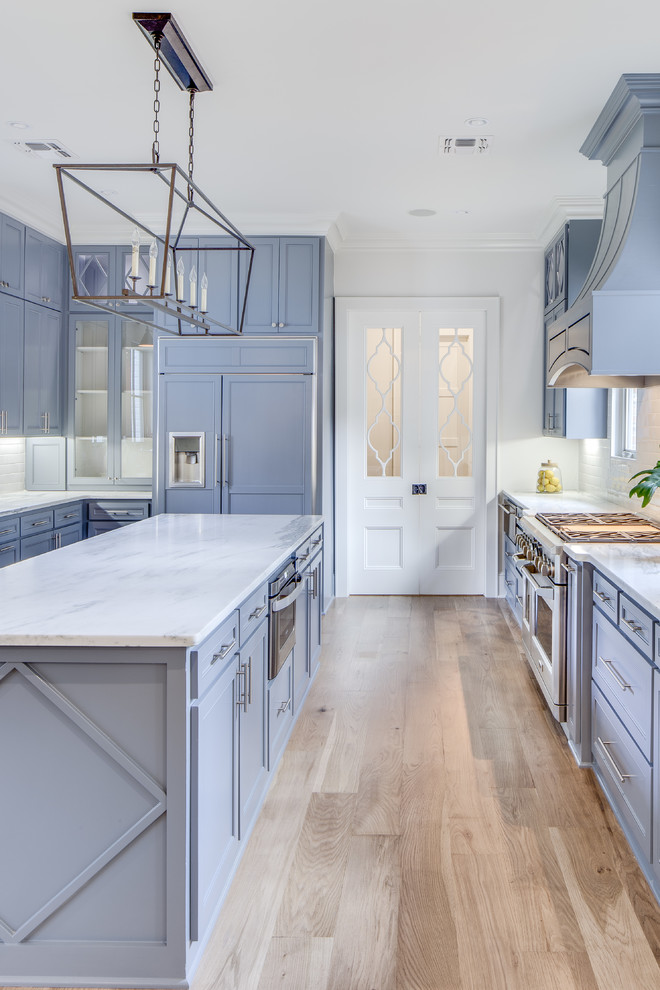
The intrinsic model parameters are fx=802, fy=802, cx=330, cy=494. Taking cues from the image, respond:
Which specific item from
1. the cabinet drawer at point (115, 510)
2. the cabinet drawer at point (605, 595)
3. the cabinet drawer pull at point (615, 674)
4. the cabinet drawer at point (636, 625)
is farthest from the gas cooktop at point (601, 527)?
the cabinet drawer at point (115, 510)

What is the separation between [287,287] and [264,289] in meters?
0.16

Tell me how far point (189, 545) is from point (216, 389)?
8.18ft

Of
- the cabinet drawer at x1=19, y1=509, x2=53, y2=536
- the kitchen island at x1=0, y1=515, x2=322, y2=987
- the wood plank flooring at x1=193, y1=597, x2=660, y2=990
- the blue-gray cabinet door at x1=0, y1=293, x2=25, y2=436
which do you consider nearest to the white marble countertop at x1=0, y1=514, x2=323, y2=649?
the kitchen island at x1=0, y1=515, x2=322, y2=987

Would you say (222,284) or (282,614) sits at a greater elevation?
(222,284)

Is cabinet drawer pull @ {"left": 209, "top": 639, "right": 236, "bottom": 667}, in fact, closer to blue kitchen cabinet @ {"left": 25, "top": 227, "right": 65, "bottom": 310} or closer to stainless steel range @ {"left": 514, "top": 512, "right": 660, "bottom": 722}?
stainless steel range @ {"left": 514, "top": 512, "right": 660, "bottom": 722}

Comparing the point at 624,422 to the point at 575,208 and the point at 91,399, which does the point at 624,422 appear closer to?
the point at 575,208

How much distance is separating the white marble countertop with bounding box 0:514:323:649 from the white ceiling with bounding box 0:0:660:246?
1964mm

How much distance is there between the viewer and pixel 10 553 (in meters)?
4.86

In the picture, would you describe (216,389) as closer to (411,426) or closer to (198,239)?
(198,239)

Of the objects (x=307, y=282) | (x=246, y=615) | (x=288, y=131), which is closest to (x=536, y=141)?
(x=288, y=131)

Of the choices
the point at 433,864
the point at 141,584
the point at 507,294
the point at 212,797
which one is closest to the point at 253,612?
the point at 141,584

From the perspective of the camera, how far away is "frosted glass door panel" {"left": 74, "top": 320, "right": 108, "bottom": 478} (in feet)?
19.9

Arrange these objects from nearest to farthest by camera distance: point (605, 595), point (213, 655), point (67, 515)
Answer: point (213, 655), point (605, 595), point (67, 515)

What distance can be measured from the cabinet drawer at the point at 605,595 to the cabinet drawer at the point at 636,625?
0.08m
